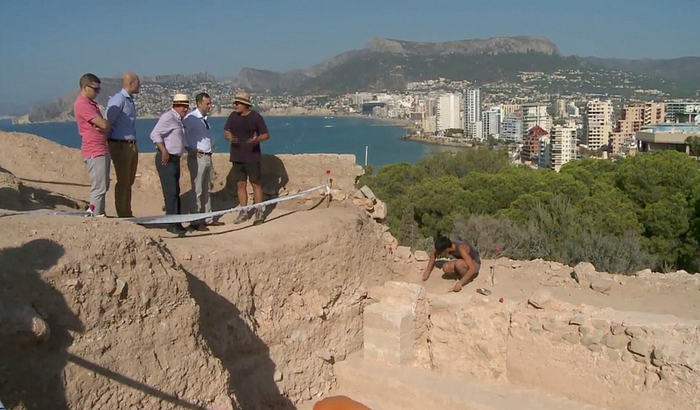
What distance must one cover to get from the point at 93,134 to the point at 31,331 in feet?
11.2

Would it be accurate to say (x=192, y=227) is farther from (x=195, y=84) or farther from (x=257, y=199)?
(x=195, y=84)

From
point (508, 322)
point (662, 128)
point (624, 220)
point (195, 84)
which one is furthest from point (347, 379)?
point (662, 128)

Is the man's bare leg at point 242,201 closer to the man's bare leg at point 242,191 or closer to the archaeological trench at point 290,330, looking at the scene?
the man's bare leg at point 242,191

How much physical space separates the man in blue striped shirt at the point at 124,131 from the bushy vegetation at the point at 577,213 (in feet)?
A: 28.4

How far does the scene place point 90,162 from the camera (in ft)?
22.1

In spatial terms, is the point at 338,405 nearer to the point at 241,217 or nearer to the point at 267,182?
the point at 241,217

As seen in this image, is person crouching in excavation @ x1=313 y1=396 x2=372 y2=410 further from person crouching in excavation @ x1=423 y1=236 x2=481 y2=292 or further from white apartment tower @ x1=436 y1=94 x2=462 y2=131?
white apartment tower @ x1=436 y1=94 x2=462 y2=131

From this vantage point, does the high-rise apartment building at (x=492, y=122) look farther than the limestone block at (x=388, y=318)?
Yes

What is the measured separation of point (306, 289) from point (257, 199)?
1789 millimetres

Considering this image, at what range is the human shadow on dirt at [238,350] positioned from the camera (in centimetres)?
620

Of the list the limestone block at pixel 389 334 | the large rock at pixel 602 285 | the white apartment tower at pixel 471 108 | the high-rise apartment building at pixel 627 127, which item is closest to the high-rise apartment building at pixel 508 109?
the white apartment tower at pixel 471 108

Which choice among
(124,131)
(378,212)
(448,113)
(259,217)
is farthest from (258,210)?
(448,113)

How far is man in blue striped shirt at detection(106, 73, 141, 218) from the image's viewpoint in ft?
23.1

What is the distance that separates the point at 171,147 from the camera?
743cm
